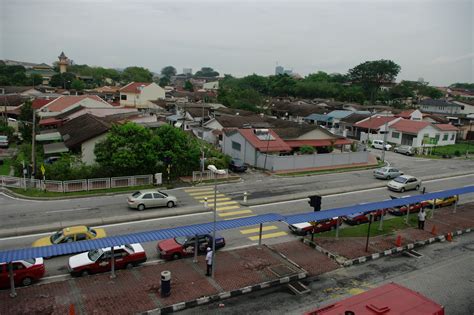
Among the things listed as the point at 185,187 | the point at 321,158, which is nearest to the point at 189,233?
the point at 185,187

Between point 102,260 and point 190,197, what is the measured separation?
564 inches

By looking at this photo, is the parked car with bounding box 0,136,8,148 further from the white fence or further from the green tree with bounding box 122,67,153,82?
the green tree with bounding box 122,67,153,82

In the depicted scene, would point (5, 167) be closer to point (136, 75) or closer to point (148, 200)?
point (148, 200)

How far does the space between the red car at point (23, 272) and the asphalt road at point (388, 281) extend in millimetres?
7105

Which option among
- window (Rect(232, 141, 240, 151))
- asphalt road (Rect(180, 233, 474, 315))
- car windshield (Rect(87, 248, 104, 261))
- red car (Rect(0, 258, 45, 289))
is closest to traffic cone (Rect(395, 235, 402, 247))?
asphalt road (Rect(180, 233, 474, 315))

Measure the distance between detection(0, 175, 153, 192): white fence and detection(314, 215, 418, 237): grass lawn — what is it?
17.8m

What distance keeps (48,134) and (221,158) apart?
67.9 feet

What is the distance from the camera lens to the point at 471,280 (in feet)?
64.6

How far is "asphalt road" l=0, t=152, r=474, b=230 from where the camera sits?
2639cm

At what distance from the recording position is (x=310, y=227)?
24.8m

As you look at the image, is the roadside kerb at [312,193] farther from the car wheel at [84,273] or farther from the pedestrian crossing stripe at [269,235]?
the car wheel at [84,273]

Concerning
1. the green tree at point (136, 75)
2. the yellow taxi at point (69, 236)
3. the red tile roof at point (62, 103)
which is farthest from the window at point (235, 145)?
the green tree at point (136, 75)

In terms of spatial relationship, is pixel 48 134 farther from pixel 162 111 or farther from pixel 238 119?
pixel 162 111

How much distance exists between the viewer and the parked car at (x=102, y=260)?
1806 cm
